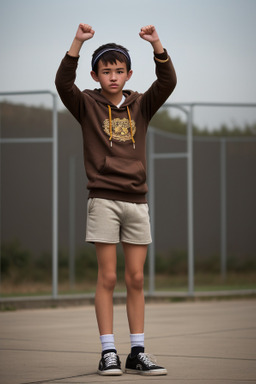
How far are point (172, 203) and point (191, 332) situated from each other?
8.02 m

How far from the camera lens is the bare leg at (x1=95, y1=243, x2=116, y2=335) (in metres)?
4.17

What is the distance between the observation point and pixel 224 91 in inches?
533

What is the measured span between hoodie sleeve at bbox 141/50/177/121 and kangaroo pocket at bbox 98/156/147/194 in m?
0.33

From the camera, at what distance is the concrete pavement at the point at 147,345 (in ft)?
13.0

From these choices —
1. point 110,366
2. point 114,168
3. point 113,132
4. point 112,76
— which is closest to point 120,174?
point 114,168

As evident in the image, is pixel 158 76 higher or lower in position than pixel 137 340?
higher

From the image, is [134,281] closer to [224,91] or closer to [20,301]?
[20,301]

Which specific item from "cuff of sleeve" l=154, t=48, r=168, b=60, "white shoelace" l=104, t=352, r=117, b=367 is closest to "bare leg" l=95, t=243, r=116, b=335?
"white shoelace" l=104, t=352, r=117, b=367

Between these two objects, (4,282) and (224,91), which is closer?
(4,282)

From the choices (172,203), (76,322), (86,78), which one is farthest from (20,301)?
(172,203)

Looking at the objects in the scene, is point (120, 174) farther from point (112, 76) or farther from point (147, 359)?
point (147, 359)

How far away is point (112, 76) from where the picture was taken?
4262 millimetres

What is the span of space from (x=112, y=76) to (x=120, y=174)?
1.60 ft

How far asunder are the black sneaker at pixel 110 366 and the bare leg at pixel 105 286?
141mm
